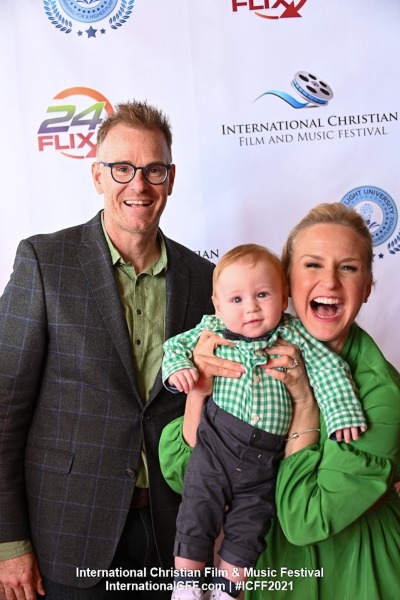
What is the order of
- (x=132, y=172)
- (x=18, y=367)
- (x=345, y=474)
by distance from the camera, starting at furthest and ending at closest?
(x=132, y=172)
(x=18, y=367)
(x=345, y=474)

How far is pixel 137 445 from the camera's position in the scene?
221 cm

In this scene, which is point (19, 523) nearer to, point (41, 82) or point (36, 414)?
point (36, 414)

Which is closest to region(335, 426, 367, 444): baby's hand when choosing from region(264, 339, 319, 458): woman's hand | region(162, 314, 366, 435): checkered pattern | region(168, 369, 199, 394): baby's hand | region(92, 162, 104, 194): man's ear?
region(162, 314, 366, 435): checkered pattern

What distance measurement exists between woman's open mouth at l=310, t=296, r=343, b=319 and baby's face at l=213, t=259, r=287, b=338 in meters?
0.10

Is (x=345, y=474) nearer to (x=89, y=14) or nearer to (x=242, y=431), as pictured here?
(x=242, y=431)

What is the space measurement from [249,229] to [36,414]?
4.52 ft

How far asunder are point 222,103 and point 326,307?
1613 millimetres

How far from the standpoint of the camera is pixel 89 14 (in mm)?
3164

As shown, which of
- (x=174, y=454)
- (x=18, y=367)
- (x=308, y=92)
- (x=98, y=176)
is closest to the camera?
(x=174, y=454)

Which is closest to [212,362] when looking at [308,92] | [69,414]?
[69,414]

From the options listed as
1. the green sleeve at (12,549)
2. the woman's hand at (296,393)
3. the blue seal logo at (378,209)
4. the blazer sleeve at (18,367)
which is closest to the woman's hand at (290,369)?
the woman's hand at (296,393)

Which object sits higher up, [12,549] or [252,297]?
[252,297]

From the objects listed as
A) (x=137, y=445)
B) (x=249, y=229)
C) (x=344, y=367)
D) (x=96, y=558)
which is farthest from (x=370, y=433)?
(x=249, y=229)

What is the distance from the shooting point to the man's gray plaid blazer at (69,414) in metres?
2.17
